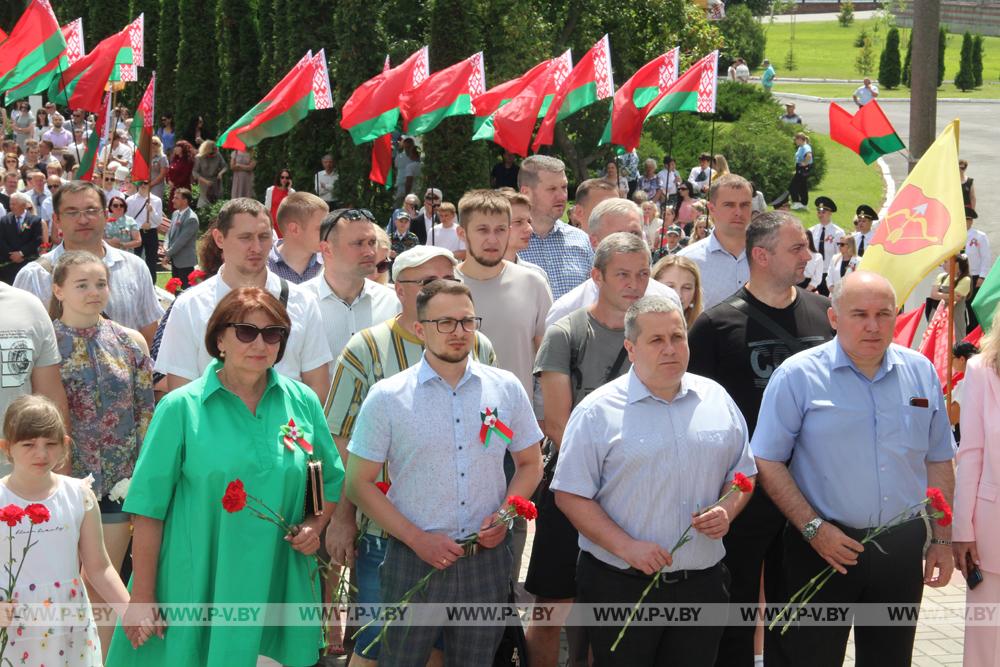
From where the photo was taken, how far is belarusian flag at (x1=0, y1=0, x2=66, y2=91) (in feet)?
56.6

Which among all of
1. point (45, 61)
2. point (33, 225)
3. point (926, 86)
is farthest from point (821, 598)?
point (45, 61)

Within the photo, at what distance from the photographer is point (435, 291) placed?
5.20m

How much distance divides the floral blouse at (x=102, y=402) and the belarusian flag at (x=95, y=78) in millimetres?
12202

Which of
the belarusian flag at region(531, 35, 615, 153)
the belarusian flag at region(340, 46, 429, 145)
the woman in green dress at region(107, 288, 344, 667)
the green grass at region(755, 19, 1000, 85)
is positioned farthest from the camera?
the green grass at region(755, 19, 1000, 85)

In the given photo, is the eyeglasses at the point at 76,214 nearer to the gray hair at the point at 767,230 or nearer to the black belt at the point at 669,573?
the gray hair at the point at 767,230

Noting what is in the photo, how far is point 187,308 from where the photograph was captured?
6254mm

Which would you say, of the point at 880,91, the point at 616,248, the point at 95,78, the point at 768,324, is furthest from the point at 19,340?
the point at 880,91

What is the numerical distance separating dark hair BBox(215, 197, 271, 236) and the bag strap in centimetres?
235

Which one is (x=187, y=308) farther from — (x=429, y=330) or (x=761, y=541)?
(x=761, y=541)

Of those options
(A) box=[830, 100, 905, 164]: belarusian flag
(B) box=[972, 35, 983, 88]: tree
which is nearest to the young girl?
(A) box=[830, 100, 905, 164]: belarusian flag

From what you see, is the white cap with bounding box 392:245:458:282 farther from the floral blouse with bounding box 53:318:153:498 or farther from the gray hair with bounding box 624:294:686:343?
the floral blouse with bounding box 53:318:153:498

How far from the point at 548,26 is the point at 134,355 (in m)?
23.5

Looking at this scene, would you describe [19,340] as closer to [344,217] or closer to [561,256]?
[344,217]

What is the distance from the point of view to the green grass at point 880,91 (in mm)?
58375
